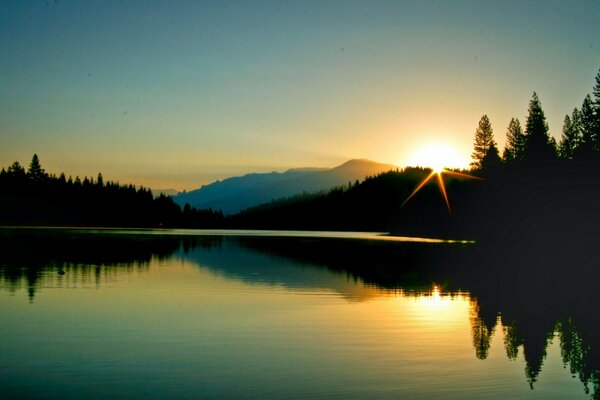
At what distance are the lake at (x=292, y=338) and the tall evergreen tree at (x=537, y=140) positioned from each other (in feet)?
249

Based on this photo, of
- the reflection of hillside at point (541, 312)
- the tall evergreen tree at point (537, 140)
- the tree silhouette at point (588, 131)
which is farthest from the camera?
the tall evergreen tree at point (537, 140)

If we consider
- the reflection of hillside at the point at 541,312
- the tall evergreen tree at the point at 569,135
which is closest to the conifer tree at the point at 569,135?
the tall evergreen tree at the point at 569,135

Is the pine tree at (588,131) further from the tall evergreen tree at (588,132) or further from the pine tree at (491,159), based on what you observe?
the pine tree at (491,159)

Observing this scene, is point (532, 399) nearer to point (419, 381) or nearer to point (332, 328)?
point (419, 381)

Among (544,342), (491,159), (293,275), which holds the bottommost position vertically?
A: (544,342)

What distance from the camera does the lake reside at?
1722 centimetres

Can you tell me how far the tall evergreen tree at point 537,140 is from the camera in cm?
11756

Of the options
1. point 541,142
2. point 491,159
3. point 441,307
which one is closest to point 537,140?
point 541,142

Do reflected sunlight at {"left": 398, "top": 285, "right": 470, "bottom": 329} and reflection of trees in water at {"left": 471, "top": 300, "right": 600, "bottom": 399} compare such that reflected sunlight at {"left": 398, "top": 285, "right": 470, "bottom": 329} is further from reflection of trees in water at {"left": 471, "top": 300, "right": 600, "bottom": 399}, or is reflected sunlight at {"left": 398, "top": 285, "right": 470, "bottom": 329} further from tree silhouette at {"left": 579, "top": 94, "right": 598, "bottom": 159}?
tree silhouette at {"left": 579, "top": 94, "right": 598, "bottom": 159}

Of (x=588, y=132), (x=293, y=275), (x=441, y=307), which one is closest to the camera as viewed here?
(x=441, y=307)

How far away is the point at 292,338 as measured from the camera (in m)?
24.5

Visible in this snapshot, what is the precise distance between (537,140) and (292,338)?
106 m

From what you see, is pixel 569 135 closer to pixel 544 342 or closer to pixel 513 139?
pixel 513 139

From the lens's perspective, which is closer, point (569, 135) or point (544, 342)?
point (544, 342)
